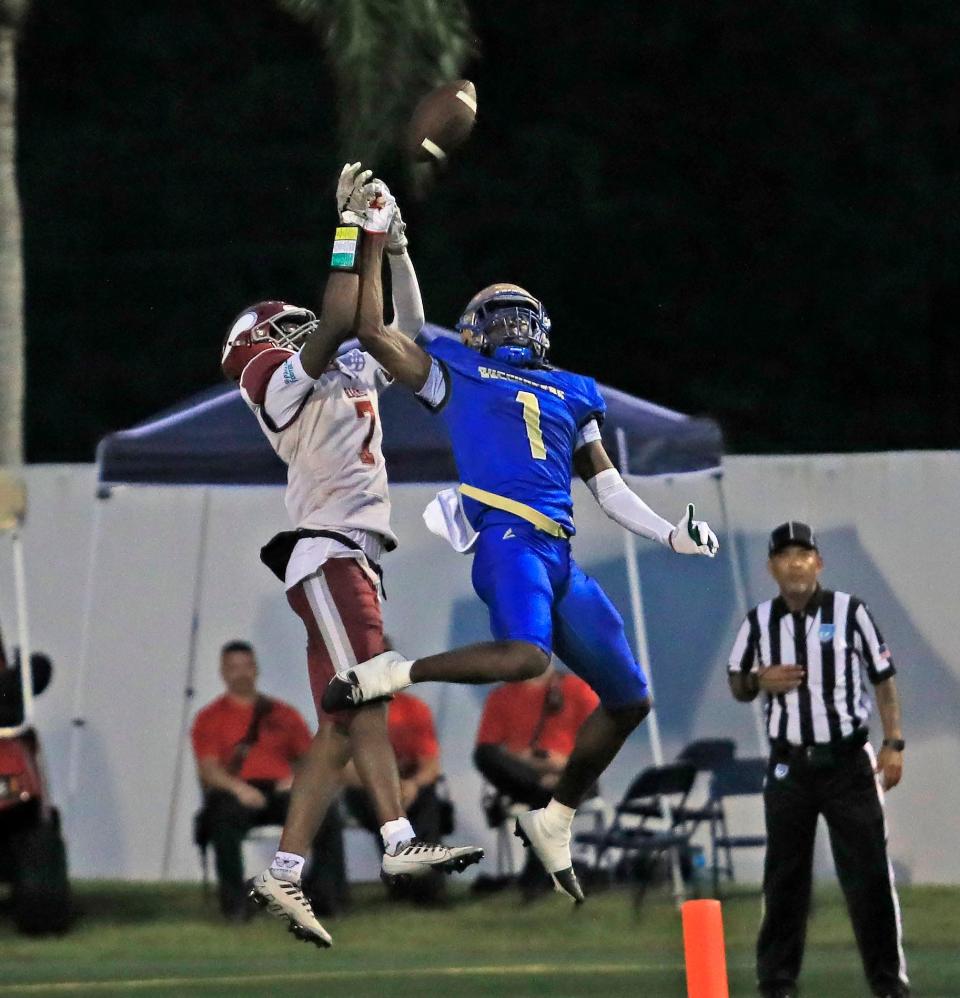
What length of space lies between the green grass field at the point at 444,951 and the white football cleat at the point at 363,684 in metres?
3.94

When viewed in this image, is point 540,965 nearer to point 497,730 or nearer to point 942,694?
point 497,730

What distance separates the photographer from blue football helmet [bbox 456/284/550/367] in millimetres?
7172

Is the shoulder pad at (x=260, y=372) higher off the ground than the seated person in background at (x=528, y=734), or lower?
higher

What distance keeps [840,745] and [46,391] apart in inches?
517

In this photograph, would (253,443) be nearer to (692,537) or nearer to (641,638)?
(641,638)

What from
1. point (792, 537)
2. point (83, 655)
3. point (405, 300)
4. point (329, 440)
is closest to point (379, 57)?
point (83, 655)

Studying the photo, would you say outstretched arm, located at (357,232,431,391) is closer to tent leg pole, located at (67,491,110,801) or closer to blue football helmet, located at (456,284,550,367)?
blue football helmet, located at (456,284,550,367)

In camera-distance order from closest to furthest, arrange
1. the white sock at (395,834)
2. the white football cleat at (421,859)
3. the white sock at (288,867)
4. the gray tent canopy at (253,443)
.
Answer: the white football cleat at (421,859) < the white sock at (395,834) < the white sock at (288,867) < the gray tent canopy at (253,443)

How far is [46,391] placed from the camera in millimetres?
21641

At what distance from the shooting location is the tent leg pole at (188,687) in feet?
45.9

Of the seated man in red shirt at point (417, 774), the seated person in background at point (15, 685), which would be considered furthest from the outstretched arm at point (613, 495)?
the seated man in red shirt at point (417, 774)

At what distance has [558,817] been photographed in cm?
739

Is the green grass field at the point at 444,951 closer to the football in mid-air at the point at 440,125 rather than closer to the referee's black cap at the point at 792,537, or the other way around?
the referee's black cap at the point at 792,537

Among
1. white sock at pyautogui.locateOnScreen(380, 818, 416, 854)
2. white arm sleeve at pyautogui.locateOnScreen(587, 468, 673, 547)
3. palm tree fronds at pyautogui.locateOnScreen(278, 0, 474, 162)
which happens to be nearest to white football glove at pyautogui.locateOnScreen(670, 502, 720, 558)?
white arm sleeve at pyautogui.locateOnScreen(587, 468, 673, 547)
